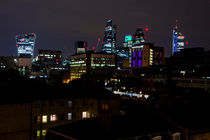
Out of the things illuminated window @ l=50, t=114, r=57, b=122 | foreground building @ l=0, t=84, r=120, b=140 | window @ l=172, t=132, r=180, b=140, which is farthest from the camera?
illuminated window @ l=50, t=114, r=57, b=122

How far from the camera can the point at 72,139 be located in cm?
1252

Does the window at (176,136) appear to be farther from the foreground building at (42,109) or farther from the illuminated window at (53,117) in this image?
the illuminated window at (53,117)

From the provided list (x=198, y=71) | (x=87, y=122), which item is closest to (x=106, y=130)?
(x=87, y=122)

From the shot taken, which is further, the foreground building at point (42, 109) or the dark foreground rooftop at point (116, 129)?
the foreground building at point (42, 109)

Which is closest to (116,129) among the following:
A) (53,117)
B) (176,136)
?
(176,136)

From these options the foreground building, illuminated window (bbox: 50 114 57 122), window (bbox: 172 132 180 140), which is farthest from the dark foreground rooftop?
illuminated window (bbox: 50 114 57 122)

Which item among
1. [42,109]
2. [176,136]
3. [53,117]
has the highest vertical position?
[176,136]

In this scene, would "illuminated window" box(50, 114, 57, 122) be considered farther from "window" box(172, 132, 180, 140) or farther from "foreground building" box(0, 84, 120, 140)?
"window" box(172, 132, 180, 140)

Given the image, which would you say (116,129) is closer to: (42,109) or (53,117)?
(42,109)

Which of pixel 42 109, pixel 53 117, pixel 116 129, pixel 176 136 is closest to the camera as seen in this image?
pixel 116 129

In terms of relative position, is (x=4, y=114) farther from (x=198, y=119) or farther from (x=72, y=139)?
(x=198, y=119)

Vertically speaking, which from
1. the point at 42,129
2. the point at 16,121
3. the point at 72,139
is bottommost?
the point at 42,129

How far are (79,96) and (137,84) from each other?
Answer: 254 ft

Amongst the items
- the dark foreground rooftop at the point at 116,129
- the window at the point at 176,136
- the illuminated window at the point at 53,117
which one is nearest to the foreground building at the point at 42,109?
the illuminated window at the point at 53,117
